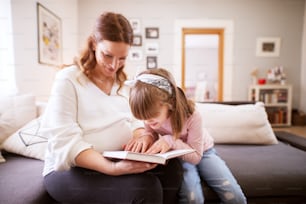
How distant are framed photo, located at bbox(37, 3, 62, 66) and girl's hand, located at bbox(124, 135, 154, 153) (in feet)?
6.10

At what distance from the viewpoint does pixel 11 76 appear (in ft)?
6.52

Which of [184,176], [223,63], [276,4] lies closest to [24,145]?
[184,176]

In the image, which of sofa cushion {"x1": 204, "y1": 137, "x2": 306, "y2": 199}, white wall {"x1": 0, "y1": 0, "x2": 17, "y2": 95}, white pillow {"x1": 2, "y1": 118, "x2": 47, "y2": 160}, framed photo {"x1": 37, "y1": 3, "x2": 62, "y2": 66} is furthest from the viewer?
framed photo {"x1": 37, "y1": 3, "x2": 62, "y2": 66}

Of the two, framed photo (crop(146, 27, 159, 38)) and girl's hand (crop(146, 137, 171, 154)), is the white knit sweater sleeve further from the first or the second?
framed photo (crop(146, 27, 159, 38))

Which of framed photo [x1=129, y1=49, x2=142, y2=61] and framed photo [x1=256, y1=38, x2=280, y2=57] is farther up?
framed photo [x1=256, y1=38, x2=280, y2=57]

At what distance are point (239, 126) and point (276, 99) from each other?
2.61m

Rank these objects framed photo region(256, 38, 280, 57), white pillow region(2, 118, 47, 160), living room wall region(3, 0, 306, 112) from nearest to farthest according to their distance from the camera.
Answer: white pillow region(2, 118, 47, 160), living room wall region(3, 0, 306, 112), framed photo region(256, 38, 280, 57)

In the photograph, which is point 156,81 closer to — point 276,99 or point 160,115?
point 160,115

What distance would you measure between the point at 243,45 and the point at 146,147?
3.49 meters

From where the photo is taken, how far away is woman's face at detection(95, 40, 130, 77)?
0.85 meters

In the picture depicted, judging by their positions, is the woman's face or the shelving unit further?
the shelving unit

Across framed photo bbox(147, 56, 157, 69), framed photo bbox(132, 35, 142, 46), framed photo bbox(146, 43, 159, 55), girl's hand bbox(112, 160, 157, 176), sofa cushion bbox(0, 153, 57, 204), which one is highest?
framed photo bbox(132, 35, 142, 46)

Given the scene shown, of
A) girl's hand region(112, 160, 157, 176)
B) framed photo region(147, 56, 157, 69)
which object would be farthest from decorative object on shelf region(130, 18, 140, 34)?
girl's hand region(112, 160, 157, 176)

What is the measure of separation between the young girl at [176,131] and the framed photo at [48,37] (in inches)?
72.7
